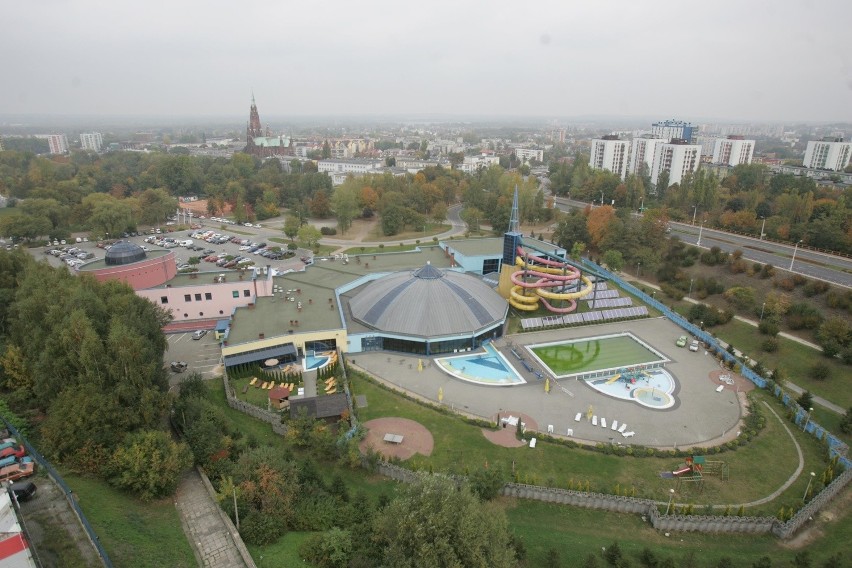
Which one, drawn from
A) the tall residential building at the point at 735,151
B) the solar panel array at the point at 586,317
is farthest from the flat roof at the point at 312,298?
the tall residential building at the point at 735,151

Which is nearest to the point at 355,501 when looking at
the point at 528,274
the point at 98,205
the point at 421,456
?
the point at 421,456

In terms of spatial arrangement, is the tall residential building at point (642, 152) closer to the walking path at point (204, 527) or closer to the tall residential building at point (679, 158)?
the tall residential building at point (679, 158)

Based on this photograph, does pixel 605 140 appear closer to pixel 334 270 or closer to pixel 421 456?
pixel 334 270

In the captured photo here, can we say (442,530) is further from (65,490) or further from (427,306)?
(427,306)

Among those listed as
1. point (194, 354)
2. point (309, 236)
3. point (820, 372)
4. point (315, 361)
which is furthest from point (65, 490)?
point (309, 236)

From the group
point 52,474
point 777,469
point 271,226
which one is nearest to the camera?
point 52,474

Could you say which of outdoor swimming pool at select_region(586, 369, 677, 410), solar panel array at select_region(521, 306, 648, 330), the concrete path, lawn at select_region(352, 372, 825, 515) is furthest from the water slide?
the concrete path
